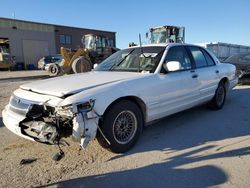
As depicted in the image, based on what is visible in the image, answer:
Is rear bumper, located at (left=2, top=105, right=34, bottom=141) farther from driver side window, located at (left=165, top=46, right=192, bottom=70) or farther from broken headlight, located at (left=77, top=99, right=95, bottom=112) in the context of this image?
driver side window, located at (left=165, top=46, right=192, bottom=70)

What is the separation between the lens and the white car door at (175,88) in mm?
4477

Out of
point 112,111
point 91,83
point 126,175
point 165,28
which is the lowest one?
point 126,175

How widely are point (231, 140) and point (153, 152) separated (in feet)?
4.73

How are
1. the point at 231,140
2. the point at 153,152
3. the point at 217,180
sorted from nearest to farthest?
1. the point at 217,180
2. the point at 153,152
3. the point at 231,140

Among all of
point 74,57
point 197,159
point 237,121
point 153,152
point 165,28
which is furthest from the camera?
point 165,28

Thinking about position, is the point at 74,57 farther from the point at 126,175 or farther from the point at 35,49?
the point at 35,49

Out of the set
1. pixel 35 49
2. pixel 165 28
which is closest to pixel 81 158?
pixel 165 28

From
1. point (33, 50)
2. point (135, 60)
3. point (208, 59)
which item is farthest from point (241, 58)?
point (33, 50)

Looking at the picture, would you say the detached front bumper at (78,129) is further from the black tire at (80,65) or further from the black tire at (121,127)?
the black tire at (80,65)

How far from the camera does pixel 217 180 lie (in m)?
3.17

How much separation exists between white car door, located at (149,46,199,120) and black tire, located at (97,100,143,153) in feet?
1.16

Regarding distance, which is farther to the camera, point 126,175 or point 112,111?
point 112,111

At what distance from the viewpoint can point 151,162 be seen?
3.71m

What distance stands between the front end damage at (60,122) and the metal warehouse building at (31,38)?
102ft
